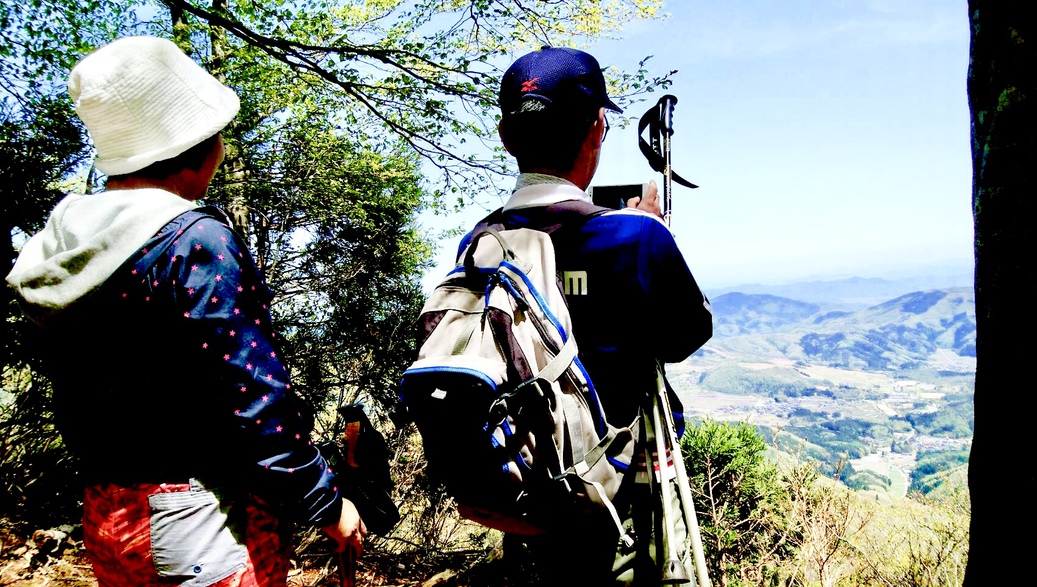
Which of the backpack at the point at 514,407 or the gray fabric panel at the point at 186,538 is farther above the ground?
the backpack at the point at 514,407

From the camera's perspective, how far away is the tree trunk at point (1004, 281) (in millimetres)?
1423

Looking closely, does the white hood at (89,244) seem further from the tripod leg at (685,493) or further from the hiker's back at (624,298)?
the tripod leg at (685,493)

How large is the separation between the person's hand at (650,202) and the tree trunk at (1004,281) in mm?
850

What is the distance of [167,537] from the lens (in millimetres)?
1238

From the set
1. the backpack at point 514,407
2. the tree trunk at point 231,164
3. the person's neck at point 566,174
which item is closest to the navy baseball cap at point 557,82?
the person's neck at point 566,174

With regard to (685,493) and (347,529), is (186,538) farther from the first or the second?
(685,493)

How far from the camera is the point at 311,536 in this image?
195 inches

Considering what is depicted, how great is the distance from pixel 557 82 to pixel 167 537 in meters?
1.41

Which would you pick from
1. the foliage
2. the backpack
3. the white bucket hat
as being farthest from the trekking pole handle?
the foliage

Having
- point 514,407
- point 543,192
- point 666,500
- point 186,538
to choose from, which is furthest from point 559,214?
point 186,538

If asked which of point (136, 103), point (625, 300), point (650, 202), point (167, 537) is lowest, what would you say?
point (167, 537)

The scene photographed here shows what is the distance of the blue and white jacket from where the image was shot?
141 cm

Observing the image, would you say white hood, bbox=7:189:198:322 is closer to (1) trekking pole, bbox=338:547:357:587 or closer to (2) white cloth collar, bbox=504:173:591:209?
(2) white cloth collar, bbox=504:173:591:209

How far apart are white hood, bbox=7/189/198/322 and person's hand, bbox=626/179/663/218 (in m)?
1.14
